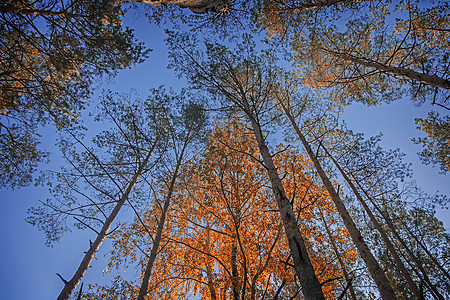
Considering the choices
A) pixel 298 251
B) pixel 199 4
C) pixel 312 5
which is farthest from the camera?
pixel 312 5

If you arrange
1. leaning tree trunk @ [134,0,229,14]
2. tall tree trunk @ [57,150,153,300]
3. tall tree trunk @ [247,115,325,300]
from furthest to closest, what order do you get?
tall tree trunk @ [57,150,153,300] < leaning tree trunk @ [134,0,229,14] < tall tree trunk @ [247,115,325,300]

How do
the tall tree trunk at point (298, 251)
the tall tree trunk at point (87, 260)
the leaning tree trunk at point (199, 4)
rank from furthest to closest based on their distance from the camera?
the tall tree trunk at point (87, 260), the leaning tree trunk at point (199, 4), the tall tree trunk at point (298, 251)

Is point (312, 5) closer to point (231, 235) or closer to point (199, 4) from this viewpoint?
point (199, 4)

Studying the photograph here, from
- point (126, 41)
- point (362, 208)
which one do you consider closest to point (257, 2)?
point (126, 41)

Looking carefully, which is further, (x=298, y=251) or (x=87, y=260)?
(x=87, y=260)

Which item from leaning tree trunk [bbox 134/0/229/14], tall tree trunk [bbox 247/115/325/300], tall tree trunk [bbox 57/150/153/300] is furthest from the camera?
tall tree trunk [bbox 57/150/153/300]

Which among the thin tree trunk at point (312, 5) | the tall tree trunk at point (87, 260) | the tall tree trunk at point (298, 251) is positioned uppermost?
the thin tree trunk at point (312, 5)

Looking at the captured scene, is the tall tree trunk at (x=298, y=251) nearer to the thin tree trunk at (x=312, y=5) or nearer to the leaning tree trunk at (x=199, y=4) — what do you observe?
the leaning tree trunk at (x=199, y=4)

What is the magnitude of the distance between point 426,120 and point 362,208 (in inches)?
238

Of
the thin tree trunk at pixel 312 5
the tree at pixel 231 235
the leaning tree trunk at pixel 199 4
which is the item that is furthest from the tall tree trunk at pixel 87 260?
the thin tree trunk at pixel 312 5

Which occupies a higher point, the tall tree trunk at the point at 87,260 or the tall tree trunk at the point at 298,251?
the tall tree trunk at the point at 87,260

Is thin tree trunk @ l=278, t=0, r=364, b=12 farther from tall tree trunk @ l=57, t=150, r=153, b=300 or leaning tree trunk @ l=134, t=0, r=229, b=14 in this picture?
tall tree trunk @ l=57, t=150, r=153, b=300

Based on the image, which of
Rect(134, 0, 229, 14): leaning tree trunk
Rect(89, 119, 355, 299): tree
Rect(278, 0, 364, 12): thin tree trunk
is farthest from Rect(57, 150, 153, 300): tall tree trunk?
Rect(278, 0, 364, 12): thin tree trunk

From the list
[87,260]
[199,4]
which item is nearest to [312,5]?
[199,4]
